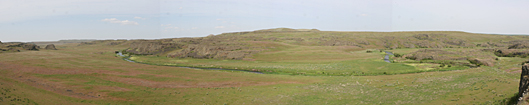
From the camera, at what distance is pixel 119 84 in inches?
1725

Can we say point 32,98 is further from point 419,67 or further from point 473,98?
point 419,67

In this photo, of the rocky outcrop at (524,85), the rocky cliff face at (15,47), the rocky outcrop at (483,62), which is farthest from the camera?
the rocky cliff face at (15,47)

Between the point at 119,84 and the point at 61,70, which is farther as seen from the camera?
the point at 61,70

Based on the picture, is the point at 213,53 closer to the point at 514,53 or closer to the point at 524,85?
the point at 524,85

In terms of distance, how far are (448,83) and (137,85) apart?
156ft

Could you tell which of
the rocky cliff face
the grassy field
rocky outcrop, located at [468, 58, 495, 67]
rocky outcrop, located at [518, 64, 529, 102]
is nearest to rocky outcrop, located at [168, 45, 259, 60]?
the grassy field

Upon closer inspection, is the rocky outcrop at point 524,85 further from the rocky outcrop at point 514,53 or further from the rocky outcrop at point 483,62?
the rocky outcrop at point 514,53

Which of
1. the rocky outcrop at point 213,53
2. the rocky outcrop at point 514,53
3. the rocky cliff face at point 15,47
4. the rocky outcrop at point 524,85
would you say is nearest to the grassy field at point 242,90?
the rocky outcrop at point 524,85

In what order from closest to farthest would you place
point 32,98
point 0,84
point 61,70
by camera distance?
1. point 32,98
2. point 0,84
3. point 61,70

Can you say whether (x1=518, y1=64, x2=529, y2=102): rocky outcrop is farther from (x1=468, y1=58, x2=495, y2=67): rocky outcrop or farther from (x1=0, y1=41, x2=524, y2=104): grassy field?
(x1=468, y1=58, x2=495, y2=67): rocky outcrop

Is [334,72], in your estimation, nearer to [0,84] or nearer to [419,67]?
[419,67]

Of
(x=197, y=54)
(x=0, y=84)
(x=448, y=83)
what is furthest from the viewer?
(x=197, y=54)

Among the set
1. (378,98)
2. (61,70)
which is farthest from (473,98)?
(61,70)

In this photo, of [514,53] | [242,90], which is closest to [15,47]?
[242,90]
